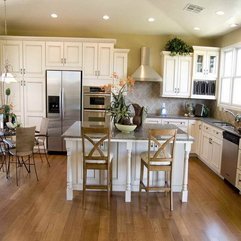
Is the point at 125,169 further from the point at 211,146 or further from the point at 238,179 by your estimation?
the point at 211,146

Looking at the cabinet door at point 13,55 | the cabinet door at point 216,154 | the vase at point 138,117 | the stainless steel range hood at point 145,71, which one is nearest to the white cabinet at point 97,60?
the stainless steel range hood at point 145,71

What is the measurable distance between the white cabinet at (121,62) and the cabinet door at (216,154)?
2.54 meters

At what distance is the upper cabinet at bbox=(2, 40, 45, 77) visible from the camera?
238 inches

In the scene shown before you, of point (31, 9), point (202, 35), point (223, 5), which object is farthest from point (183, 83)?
point (31, 9)

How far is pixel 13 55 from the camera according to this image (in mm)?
6086

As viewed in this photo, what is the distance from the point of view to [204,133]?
5.83 meters

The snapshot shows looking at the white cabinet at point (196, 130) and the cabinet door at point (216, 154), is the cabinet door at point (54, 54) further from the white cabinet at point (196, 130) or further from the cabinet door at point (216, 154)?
the cabinet door at point (216, 154)

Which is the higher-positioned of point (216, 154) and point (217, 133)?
point (217, 133)

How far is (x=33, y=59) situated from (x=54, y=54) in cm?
50

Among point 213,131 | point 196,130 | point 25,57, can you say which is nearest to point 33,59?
point 25,57

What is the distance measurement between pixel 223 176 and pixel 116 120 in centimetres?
224

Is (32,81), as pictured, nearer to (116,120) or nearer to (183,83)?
(116,120)

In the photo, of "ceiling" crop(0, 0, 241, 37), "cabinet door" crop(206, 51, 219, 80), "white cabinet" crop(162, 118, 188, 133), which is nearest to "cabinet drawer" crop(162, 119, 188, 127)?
"white cabinet" crop(162, 118, 188, 133)

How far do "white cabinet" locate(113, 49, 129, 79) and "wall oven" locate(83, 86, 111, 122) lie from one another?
0.60 m
